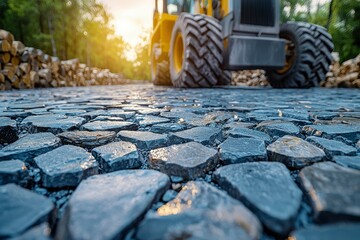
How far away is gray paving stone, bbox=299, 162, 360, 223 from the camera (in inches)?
15.4

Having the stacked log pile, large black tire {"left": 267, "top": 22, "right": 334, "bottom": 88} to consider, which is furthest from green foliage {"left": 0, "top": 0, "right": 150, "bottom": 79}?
large black tire {"left": 267, "top": 22, "right": 334, "bottom": 88}

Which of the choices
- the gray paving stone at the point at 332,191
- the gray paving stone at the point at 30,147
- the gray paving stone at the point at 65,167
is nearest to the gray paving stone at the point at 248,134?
the gray paving stone at the point at 332,191

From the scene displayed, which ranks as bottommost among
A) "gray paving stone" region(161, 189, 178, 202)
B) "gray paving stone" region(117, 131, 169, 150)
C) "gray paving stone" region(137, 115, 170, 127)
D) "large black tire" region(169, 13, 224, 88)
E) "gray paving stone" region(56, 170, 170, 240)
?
"gray paving stone" region(161, 189, 178, 202)

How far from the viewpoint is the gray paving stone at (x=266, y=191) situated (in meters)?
0.40

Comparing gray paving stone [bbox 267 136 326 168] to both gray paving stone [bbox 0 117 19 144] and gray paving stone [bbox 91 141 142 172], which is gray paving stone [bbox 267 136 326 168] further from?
gray paving stone [bbox 0 117 19 144]

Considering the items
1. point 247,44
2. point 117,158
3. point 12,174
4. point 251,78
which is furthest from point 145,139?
point 251,78

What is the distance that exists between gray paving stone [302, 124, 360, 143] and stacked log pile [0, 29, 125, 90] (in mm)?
5732

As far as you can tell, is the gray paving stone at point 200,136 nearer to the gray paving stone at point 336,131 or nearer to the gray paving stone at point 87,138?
the gray paving stone at point 87,138

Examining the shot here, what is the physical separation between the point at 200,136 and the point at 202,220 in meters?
0.56

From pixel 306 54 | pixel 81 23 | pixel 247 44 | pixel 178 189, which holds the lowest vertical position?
pixel 178 189

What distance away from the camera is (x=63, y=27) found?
59.0ft

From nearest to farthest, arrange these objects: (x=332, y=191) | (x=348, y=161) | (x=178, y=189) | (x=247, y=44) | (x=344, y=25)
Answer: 1. (x=332, y=191)
2. (x=178, y=189)
3. (x=348, y=161)
4. (x=247, y=44)
5. (x=344, y=25)

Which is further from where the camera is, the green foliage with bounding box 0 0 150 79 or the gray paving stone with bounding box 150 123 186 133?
the green foliage with bounding box 0 0 150 79

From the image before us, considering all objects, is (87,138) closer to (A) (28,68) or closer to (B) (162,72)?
(B) (162,72)
